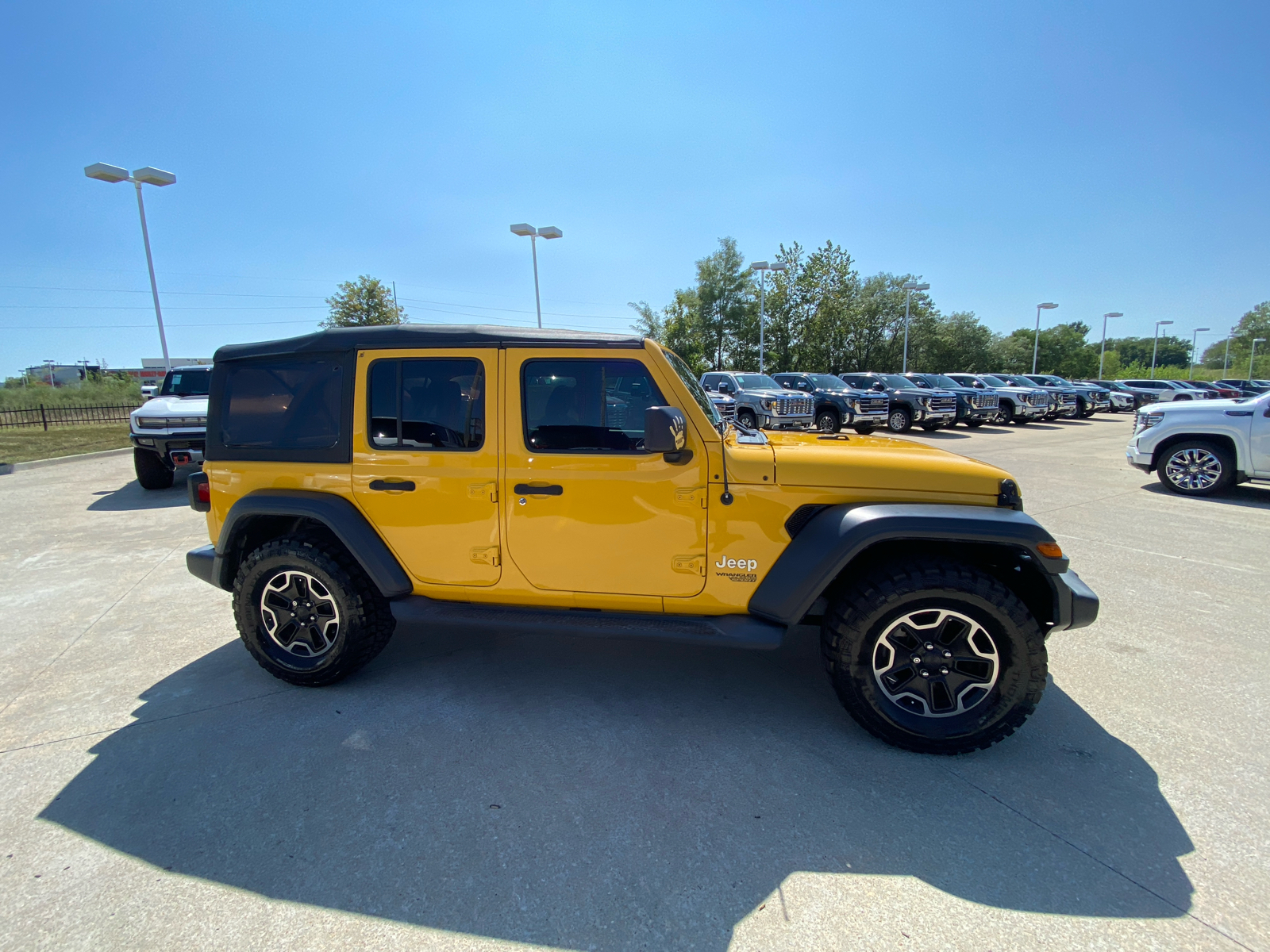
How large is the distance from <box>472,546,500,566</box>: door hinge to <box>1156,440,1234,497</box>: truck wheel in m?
9.44

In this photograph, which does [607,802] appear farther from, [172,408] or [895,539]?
[172,408]

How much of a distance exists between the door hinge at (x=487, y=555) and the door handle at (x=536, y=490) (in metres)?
0.33

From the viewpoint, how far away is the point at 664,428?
257 cm

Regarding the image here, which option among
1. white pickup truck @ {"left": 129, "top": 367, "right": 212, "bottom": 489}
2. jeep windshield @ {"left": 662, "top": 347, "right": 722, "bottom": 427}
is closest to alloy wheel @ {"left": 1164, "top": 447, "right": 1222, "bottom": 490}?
jeep windshield @ {"left": 662, "top": 347, "right": 722, "bottom": 427}

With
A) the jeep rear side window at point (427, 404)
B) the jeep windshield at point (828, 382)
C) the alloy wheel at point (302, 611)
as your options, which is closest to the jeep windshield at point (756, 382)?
the jeep windshield at point (828, 382)

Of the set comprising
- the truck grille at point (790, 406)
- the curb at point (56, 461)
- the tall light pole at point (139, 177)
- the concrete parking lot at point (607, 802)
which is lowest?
the concrete parking lot at point (607, 802)

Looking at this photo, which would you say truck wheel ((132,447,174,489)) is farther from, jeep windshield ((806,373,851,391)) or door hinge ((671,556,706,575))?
jeep windshield ((806,373,851,391))

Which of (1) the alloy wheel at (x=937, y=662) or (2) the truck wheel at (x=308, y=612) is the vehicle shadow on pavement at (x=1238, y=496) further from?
(2) the truck wheel at (x=308, y=612)

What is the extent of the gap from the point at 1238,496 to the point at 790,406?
30.5 ft

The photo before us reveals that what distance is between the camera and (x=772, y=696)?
314 cm

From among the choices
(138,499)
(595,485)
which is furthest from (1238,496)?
(138,499)

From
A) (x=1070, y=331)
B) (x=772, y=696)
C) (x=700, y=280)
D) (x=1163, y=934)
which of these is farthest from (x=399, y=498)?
(x=1070, y=331)

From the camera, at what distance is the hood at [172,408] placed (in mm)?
8508

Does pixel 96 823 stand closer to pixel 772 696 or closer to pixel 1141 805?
pixel 772 696
